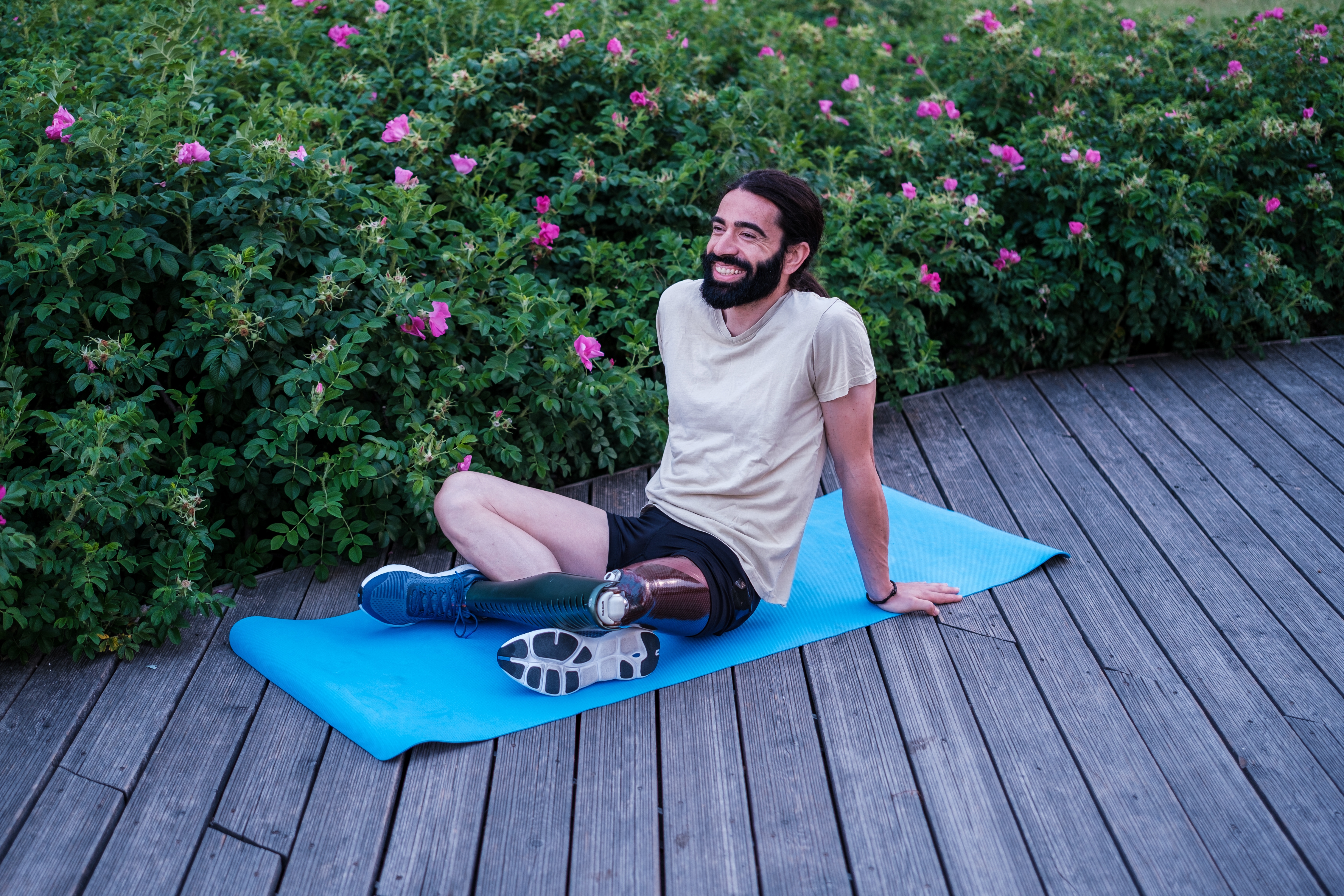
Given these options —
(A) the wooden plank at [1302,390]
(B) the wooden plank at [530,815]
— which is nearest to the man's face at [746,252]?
(B) the wooden plank at [530,815]

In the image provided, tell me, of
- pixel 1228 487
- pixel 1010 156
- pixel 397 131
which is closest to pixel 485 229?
pixel 397 131

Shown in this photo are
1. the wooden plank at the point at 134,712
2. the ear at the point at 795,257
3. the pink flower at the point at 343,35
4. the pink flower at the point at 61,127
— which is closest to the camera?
the wooden plank at the point at 134,712

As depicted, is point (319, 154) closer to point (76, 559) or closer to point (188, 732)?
point (76, 559)

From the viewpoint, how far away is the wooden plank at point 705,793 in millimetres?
1982

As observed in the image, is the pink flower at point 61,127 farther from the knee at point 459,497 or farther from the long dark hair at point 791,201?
the long dark hair at point 791,201

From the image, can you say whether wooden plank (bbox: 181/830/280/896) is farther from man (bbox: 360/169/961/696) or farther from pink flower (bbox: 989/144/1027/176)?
pink flower (bbox: 989/144/1027/176)

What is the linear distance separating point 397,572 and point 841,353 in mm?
1212

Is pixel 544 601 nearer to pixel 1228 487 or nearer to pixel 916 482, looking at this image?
pixel 916 482

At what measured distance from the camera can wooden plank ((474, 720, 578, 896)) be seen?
6.46ft

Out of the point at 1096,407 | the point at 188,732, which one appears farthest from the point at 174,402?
the point at 1096,407

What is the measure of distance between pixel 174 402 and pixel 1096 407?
341 centimetres

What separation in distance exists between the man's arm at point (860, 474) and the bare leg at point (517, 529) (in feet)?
2.07

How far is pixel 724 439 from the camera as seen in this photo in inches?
106

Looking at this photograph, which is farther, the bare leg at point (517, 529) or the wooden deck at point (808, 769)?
the bare leg at point (517, 529)
